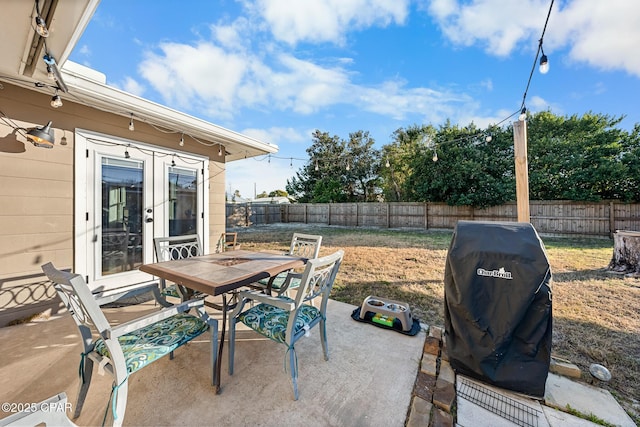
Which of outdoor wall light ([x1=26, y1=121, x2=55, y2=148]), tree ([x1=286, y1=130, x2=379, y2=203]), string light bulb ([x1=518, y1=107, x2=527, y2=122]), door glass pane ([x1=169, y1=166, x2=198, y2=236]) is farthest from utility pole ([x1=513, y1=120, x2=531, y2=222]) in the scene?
tree ([x1=286, y1=130, x2=379, y2=203])

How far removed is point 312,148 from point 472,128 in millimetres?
10666

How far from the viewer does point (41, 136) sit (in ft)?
7.52

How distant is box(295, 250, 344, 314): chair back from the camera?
1.47 metres

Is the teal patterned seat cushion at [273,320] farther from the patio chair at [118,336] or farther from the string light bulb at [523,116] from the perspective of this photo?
the string light bulb at [523,116]

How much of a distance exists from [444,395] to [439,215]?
10.3 m

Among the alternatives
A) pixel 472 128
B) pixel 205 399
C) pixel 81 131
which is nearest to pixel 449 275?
pixel 205 399

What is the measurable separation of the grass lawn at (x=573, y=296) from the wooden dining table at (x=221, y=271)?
138cm

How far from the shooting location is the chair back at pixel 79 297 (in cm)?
107

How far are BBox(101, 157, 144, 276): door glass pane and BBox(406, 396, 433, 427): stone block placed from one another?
3565 millimetres

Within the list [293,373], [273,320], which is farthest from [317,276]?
[293,373]

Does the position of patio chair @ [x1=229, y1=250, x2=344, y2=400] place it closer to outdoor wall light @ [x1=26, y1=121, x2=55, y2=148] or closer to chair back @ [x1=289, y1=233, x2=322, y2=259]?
chair back @ [x1=289, y1=233, x2=322, y2=259]

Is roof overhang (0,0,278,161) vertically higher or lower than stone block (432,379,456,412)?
higher

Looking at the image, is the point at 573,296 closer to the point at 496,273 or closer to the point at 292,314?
the point at 496,273

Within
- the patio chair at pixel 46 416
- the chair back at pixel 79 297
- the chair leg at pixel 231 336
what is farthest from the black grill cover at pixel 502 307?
the chair back at pixel 79 297
